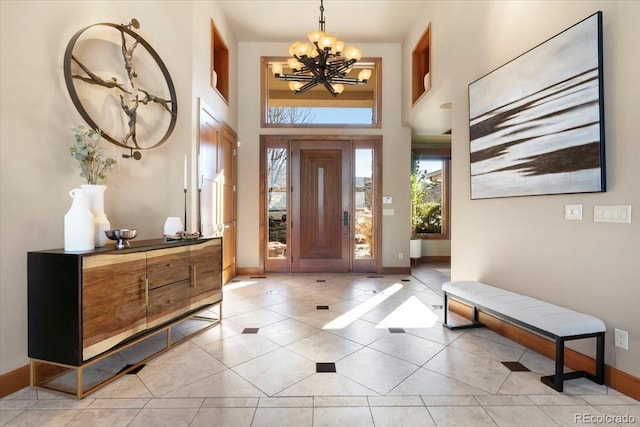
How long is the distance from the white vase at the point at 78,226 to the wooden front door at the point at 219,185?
169 centimetres

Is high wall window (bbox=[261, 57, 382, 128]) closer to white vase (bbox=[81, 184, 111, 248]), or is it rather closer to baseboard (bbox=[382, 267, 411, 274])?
baseboard (bbox=[382, 267, 411, 274])

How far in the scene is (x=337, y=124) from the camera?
5828mm

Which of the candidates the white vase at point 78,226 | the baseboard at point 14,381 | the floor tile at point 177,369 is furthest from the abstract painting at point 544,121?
the baseboard at point 14,381

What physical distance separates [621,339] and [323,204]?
14.3 feet

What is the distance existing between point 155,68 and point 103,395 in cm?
298

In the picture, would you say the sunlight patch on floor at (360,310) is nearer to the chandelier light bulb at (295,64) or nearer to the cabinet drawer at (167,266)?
the cabinet drawer at (167,266)

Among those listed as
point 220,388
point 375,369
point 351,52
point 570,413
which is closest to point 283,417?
point 220,388

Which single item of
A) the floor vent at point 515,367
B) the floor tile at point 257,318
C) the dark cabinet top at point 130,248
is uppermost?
the dark cabinet top at point 130,248

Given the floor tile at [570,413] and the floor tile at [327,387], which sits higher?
the floor tile at [327,387]

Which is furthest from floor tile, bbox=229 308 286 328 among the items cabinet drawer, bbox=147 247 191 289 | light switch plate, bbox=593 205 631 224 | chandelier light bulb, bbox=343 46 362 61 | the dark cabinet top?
chandelier light bulb, bbox=343 46 362 61

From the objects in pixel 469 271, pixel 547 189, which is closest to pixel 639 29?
pixel 547 189

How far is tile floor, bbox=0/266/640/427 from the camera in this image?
1749 mm

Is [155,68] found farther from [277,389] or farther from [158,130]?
[277,389]

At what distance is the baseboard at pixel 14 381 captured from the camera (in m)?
1.94
